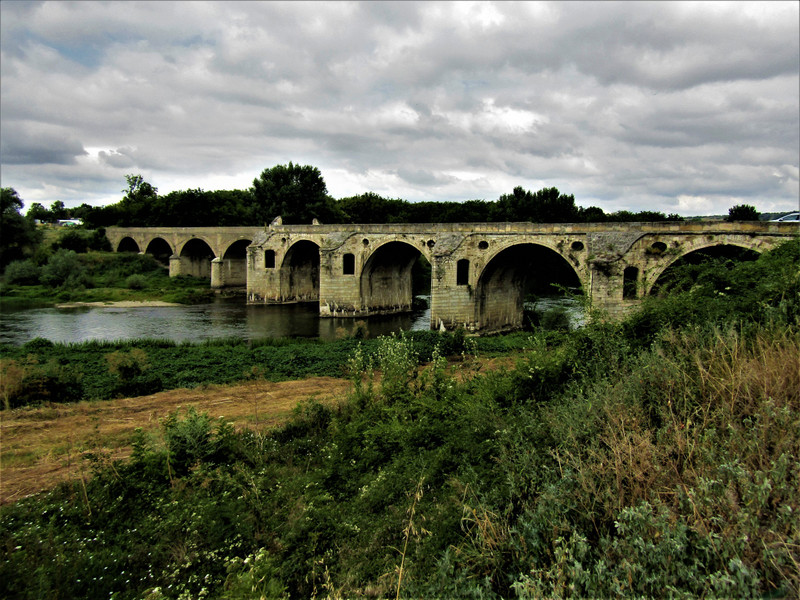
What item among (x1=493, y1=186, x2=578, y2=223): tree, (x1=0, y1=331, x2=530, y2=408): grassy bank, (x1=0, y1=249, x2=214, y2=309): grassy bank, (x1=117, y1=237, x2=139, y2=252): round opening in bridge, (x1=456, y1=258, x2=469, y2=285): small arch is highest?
(x1=493, y1=186, x2=578, y2=223): tree

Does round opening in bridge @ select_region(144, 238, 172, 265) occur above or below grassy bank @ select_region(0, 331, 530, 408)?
above

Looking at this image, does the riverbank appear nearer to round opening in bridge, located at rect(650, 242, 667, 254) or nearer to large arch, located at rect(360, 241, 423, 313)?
large arch, located at rect(360, 241, 423, 313)

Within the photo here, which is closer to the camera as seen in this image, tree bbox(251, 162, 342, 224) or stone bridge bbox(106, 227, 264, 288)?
stone bridge bbox(106, 227, 264, 288)

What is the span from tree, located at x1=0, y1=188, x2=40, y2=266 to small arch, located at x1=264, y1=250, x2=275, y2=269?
2361 centimetres

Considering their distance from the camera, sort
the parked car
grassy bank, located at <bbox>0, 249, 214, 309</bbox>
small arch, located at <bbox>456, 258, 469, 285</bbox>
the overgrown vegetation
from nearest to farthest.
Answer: the overgrown vegetation, the parked car, small arch, located at <bbox>456, 258, 469, 285</bbox>, grassy bank, located at <bbox>0, 249, 214, 309</bbox>

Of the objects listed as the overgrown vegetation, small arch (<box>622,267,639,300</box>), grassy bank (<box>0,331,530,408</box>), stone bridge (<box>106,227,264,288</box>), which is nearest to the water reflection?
grassy bank (<box>0,331,530,408</box>)

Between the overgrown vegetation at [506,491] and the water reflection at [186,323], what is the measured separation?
16743mm

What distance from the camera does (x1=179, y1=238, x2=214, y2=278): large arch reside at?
49094 mm

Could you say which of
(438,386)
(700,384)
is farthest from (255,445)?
(700,384)

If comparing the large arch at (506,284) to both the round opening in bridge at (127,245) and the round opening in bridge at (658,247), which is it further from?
the round opening in bridge at (127,245)

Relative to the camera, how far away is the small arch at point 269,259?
36.9 m

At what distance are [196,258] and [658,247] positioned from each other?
44122 millimetres

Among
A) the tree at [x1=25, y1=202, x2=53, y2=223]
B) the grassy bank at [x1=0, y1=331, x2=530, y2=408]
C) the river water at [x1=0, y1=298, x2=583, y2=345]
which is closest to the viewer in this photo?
the grassy bank at [x1=0, y1=331, x2=530, y2=408]

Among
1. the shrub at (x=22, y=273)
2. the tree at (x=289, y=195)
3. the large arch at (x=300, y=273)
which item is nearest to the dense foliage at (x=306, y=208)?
the tree at (x=289, y=195)
